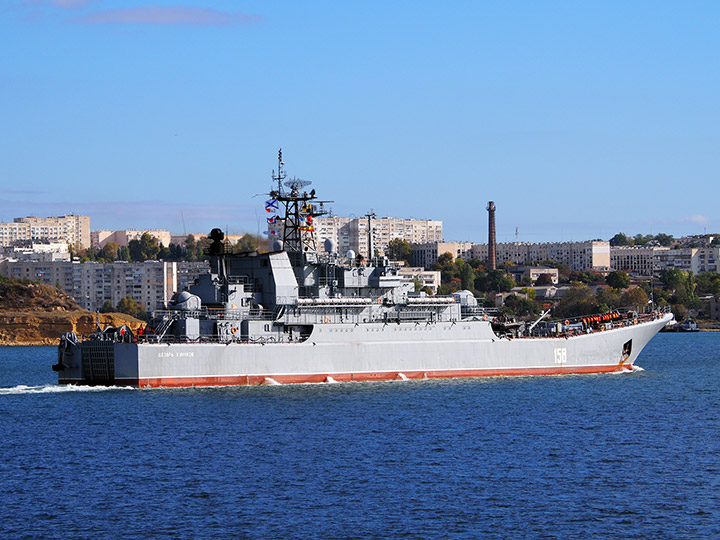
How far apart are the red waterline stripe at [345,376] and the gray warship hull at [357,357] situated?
39mm

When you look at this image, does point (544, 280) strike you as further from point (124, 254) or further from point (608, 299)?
point (124, 254)

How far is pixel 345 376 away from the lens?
44.7 meters

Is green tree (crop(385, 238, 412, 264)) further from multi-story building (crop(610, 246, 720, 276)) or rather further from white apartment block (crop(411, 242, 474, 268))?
multi-story building (crop(610, 246, 720, 276))

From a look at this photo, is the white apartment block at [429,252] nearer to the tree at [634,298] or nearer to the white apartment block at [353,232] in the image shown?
the white apartment block at [353,232]

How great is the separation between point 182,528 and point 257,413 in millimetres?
13809

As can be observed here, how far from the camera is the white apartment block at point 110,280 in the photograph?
134 meters

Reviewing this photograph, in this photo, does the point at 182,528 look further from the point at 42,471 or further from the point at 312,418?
the point at 312,418

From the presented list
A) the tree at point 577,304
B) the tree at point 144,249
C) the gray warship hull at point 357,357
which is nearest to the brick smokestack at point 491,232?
the tree at point 577,304

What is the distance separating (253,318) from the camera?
44.5 meters

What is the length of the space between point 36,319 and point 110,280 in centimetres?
3010

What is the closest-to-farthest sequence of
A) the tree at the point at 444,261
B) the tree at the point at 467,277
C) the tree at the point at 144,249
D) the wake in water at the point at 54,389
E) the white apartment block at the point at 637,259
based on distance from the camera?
the wake in water at the point at 54,389 < the tree at the point at 467,277 < the tree at the point at 444,261 < the white apartment block at the point at 637,259 < the tree at the point at 144,249

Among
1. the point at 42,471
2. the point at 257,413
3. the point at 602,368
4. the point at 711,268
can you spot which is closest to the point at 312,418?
the point at 257,413

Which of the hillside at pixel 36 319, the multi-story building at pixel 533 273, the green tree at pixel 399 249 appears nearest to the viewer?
the hillside at pixel 36 319

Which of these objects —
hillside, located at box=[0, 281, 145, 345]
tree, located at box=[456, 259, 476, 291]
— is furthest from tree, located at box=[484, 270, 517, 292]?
hillside, located at box=[0, 281, 145, 345]
